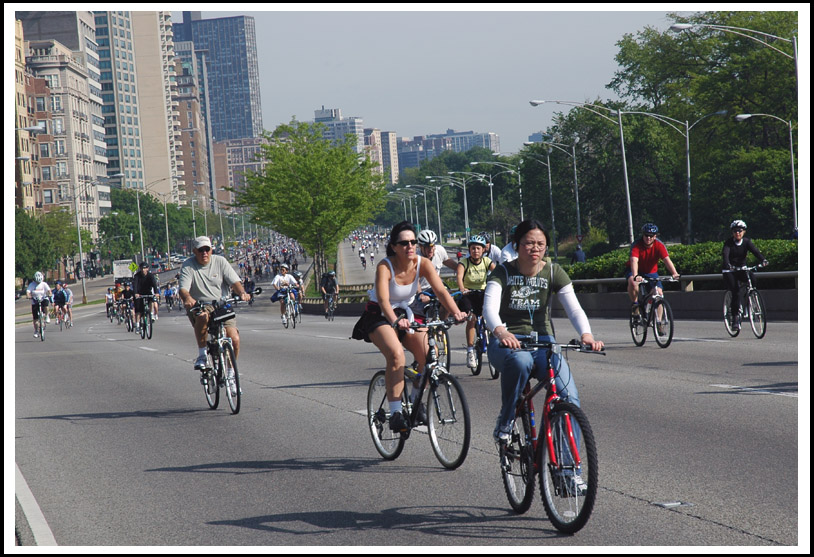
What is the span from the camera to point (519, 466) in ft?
20.3

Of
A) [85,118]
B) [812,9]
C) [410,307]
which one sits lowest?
[410,307]

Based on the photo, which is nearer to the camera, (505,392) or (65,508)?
(505,392)

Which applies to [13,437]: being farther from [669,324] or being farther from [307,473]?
[669,324]

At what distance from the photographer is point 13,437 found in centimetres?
1055

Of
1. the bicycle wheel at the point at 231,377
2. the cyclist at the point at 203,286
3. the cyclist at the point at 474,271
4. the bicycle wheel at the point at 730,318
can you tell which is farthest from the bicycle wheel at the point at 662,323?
the bicycle wheel at the point at 231,377

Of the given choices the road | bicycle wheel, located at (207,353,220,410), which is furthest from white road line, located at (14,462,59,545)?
bicycle wheel, located at (207,353,220,410)

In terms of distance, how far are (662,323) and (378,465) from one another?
9.15 metres

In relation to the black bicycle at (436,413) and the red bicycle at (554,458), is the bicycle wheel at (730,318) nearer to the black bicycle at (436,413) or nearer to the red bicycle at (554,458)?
the black bicycle at (436,413)

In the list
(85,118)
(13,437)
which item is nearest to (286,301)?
(13,437)

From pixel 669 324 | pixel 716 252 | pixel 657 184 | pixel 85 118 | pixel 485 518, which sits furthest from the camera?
pixel 85 118

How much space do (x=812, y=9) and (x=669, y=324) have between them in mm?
6676

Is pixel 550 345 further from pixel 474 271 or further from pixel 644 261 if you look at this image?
pixel 644 261

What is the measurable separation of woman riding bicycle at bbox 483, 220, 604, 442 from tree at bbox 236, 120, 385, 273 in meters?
61.9

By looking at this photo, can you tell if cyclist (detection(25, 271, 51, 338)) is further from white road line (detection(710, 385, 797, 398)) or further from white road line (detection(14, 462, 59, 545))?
white road line (detection(14, 462, 59, 545))
